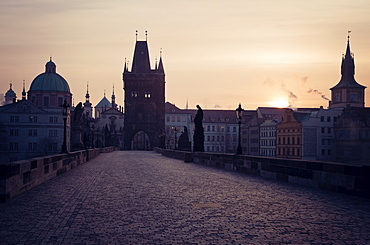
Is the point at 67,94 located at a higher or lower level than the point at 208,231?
higher

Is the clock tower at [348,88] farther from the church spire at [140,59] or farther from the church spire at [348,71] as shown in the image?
the church spire at [140,59]

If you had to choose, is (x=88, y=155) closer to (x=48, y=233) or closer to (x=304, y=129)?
(x=48, y=233)

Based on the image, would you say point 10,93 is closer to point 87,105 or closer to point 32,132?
point 87,105

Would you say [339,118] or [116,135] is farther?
[116,135]

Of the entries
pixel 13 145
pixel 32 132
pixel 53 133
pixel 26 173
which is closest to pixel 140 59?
pixel 53 133

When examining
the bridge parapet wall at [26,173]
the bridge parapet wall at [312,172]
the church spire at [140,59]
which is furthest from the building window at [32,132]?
the bridge parapet wall at [312,172]

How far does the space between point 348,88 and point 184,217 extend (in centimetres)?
13643

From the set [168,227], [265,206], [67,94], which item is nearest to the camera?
[168,227]

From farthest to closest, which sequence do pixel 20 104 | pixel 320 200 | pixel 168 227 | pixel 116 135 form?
pixel 116 135 < pixel 20 104 < pixel 320 200 < pixel 168 227

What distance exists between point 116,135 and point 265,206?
14270 cm

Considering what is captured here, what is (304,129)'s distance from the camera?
4063 inches

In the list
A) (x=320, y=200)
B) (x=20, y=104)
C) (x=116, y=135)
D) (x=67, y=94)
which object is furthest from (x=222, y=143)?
(x=320, y=200)

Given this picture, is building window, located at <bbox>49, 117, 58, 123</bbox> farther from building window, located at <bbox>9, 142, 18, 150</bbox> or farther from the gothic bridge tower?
the gothic bridge tower

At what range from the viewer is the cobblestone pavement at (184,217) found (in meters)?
7.57
